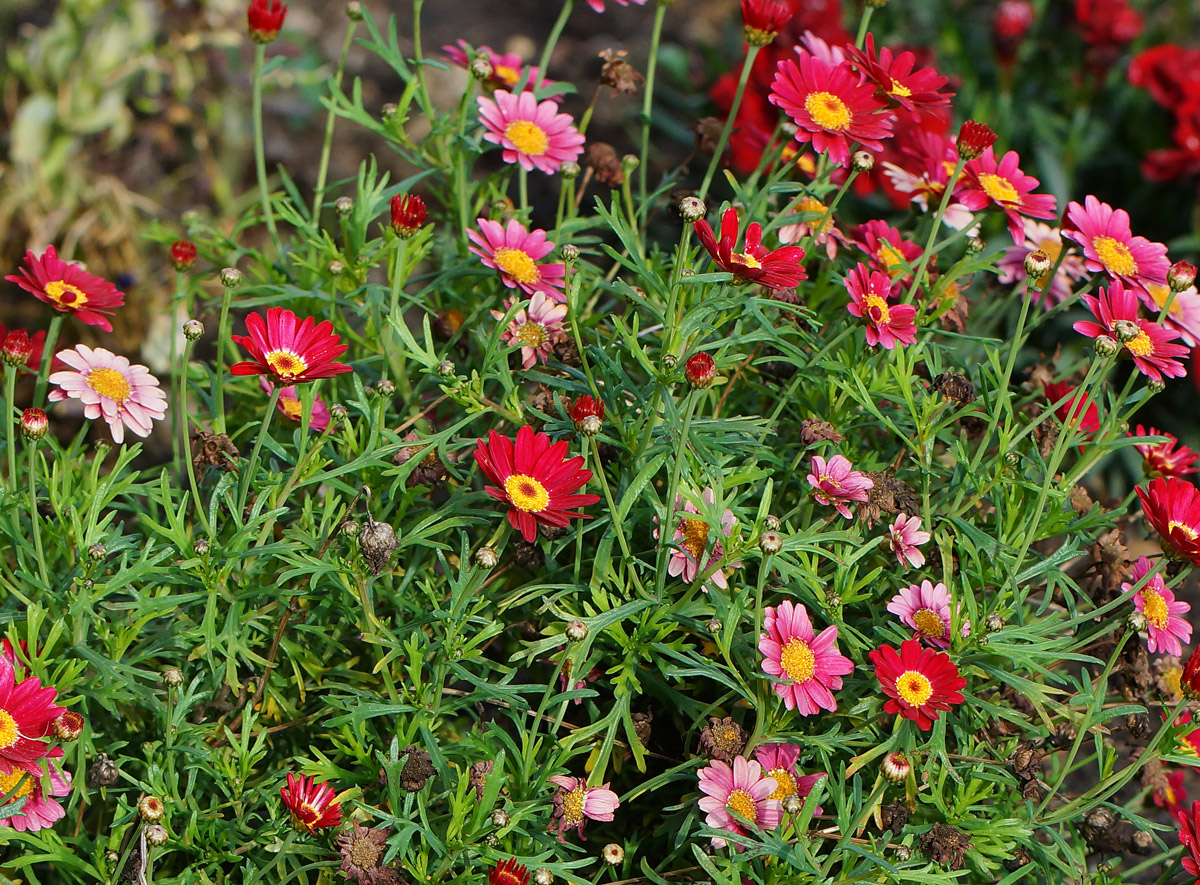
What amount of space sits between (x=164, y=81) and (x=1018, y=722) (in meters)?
3.16

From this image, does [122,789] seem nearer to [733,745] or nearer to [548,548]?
[548,548]

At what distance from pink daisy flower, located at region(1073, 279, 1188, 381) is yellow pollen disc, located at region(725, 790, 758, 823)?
2.05 ft

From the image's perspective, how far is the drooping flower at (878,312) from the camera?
1.33m

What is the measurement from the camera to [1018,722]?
1.32 metres

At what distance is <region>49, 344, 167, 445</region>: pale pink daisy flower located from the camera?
132 centimetres

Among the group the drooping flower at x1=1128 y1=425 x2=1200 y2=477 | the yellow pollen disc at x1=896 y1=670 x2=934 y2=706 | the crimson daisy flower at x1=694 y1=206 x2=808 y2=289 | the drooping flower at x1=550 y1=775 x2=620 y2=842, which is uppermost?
the crimson daisy flower at x1=694 y1=206 x2=808 y2=289

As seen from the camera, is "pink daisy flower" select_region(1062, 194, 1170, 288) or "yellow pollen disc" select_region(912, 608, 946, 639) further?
"pink daisy flower" select_region(1062, 194, 1170, 288)

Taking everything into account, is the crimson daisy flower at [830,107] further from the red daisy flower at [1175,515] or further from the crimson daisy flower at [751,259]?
the red daisy flower at [1175,515]

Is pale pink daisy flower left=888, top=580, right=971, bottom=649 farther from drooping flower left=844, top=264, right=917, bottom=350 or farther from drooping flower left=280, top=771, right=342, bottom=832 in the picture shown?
drooping flower left=280, top=771, right=342, bottom=832

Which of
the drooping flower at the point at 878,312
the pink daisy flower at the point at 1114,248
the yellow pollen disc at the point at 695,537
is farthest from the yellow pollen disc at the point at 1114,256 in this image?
the yellow pollen disc at the point at 695,537

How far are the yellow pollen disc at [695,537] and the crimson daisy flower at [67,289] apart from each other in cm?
68

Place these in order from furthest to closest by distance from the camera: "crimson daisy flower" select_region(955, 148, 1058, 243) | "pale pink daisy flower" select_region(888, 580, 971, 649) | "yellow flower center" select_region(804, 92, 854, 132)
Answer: "crimson daisy flower" select_region(955, 148, 1058, 243)
"yellow flower center" select_region(804, 92, 854, 132)
"pale pink daisy flower" select_region(888, 580, 971, 649)

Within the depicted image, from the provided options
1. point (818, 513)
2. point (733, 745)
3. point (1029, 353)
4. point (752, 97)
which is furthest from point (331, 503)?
point (752, 97)

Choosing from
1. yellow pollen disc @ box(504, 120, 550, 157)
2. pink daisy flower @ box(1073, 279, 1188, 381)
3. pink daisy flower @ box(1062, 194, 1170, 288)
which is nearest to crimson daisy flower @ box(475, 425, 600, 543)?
yellow pollen disc @ box(504, 120, 550, 157)
